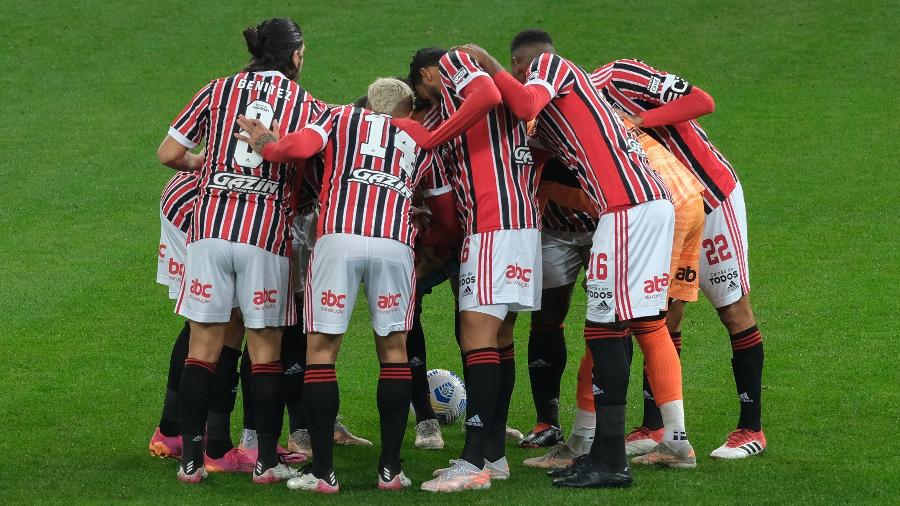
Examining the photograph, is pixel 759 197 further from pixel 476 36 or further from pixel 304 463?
pixel 304 463

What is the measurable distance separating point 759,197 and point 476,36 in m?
6.49

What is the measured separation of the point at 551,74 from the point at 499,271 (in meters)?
1.01

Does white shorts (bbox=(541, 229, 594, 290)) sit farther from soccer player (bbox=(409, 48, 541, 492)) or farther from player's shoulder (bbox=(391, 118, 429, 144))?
player's shoulder (bbox=(391, 118, 429, 144))

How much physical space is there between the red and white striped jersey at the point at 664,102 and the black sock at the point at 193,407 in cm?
263

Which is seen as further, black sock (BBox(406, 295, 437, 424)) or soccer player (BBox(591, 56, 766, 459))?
black sock (BBox(406, 295, 437, 424))

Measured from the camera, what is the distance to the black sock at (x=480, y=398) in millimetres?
6309

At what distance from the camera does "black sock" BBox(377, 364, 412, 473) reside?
628cm

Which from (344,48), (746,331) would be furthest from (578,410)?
(344,48)

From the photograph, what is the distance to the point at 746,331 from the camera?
283 inches

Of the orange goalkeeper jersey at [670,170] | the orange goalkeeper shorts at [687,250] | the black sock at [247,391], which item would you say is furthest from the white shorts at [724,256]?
the black sock at [247,391]

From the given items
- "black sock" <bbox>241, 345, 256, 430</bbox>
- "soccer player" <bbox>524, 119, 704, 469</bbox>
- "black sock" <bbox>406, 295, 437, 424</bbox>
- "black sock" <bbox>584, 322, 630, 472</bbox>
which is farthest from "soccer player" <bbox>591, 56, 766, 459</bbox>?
"black sock" <bbox>241, 345, 256, 430</bbox>

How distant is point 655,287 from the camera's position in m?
6.25

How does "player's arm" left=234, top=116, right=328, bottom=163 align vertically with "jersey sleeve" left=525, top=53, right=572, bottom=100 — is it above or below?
below

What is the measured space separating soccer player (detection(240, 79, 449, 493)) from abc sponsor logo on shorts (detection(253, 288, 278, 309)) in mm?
265
